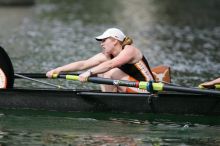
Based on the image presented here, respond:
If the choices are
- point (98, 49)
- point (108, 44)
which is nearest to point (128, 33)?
point (98, 49)

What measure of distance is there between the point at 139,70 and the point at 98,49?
44.2ft

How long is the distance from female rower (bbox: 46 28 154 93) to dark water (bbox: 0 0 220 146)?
0.85 metres

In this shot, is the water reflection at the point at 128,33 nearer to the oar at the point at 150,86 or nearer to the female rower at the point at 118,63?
the female rower at the point at 118,63

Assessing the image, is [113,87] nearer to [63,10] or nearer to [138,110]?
[138,110]

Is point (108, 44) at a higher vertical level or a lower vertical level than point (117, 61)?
higher

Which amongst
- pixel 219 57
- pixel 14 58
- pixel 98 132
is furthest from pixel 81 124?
pixel 219 57

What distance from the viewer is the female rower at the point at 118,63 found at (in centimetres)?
1490

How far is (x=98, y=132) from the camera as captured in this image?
44.5ft

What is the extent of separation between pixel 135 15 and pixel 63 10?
5.65 m

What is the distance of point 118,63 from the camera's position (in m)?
14.9

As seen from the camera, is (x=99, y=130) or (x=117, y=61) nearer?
(x=99, y=130)

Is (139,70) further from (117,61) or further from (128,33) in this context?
(128,33)

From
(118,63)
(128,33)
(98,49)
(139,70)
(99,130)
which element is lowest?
(99,130)

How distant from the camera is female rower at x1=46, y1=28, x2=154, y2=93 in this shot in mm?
14898
